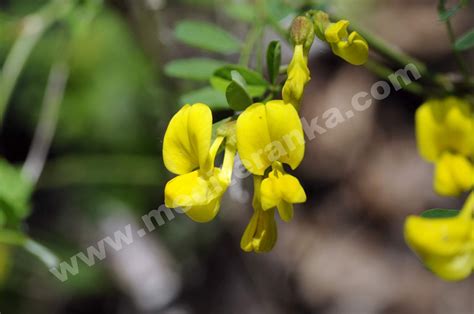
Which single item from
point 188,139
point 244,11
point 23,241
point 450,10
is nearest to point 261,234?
point 188,139

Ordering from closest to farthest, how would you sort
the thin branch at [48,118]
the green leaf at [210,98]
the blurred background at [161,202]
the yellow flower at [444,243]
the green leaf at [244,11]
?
the yellow flower at [444,243] → the green leaf at [210,98] → the green leaf at [244,11] → the thin branch at [48,118] → the blurred background at [161,202]

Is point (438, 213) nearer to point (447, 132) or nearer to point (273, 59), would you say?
point (447, 132)

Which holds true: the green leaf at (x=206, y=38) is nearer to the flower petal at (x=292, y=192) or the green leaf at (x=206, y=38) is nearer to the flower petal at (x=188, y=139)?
the flower petal at (x=188, y=139)

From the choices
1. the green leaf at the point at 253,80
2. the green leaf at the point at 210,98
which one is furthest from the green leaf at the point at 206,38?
the green leaf at the point at 253,80

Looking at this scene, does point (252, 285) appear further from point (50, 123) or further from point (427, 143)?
point (427, 143)

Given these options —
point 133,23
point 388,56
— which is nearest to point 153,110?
point 133,23

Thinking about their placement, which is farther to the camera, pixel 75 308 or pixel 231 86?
pixel 75 308
